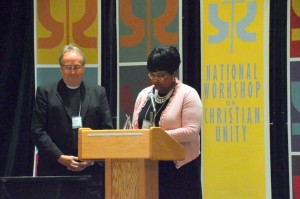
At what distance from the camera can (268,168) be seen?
471 cm

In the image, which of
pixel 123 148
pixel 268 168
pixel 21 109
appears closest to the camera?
pixel 123 148

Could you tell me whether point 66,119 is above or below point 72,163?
above

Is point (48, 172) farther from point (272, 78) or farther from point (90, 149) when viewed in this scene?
point (272, 78)

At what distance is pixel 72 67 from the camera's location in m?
3.87

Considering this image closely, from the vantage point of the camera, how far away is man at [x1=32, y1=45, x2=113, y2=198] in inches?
151

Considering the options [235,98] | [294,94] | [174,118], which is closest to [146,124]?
[174,118]

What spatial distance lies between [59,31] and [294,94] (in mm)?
1962

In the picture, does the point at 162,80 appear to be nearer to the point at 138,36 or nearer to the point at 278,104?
the point at 278,104

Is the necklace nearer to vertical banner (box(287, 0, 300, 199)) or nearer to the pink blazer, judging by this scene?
the pink blazer

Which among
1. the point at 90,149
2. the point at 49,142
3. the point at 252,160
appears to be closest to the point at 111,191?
the point at 90,149

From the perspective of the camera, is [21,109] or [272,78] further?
[21,109]

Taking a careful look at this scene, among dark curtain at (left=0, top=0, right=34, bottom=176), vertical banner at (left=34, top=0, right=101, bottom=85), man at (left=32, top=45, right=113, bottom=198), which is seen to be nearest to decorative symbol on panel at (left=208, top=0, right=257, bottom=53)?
vertical banner at (left=34, top=0, right=101, bottom=85)

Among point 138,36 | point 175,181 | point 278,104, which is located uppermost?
point 138,36

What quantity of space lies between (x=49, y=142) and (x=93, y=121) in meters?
0.30
